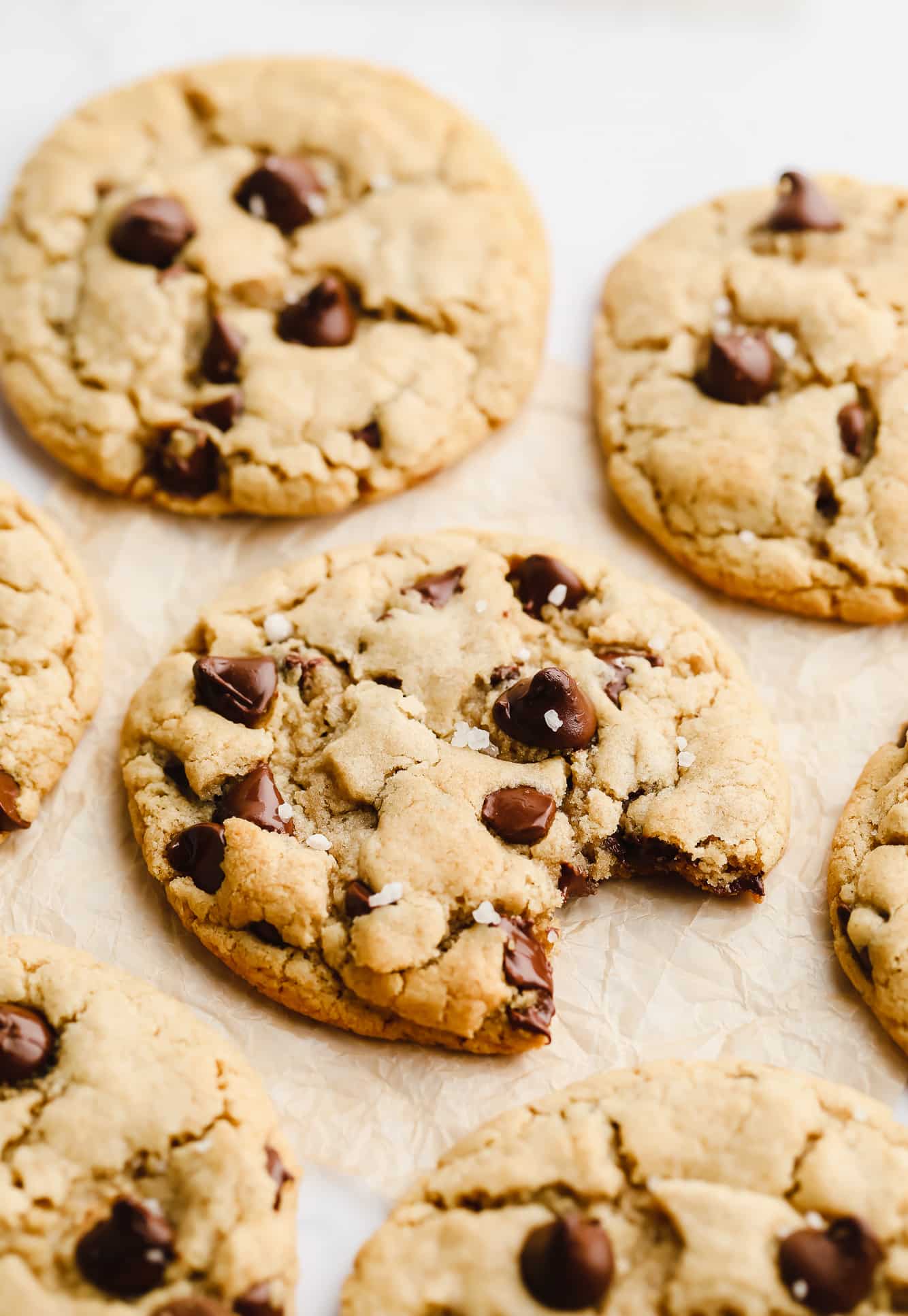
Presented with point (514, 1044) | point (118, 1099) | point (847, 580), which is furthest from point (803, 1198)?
point (847, 580)

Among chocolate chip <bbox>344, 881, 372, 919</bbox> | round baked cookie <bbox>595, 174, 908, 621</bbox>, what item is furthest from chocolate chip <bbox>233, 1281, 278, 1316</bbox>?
round baked cookie <bbox>595, 174, 908, 621</bbox>

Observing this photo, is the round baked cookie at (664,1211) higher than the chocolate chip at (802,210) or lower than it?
lower

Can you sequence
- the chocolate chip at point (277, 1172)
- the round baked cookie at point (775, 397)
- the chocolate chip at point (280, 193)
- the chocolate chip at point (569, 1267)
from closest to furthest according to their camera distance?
the chocolate chip at point (569, 1267), the chocolate chip at point (277, 1172), the round baked cookie at point (775, 397), the chocolate chip at point (280, 193)

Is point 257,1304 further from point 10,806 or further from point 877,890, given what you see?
point 877,890

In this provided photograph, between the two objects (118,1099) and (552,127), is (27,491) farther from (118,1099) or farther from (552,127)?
(552,127)

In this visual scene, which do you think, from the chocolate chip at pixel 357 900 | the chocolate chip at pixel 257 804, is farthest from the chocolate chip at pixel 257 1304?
the chocolate chip at pixel 257 804

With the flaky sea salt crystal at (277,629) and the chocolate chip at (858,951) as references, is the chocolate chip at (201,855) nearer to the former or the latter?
the flaky sea salt crystal at (277,629)

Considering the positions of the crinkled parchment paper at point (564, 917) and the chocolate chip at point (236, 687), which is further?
the chocolate chip at point (236, 687)
